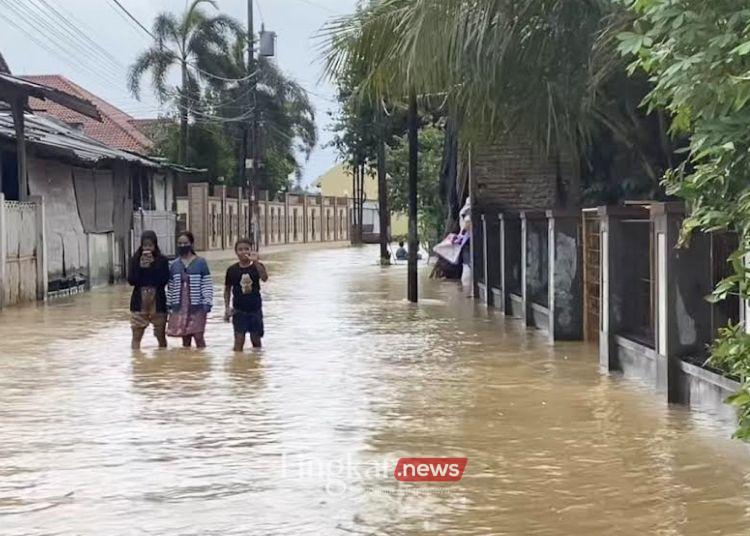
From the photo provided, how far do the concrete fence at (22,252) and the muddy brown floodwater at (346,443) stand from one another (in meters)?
6.02

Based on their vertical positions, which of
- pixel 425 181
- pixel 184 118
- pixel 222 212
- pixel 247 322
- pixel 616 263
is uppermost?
pixel 184 118

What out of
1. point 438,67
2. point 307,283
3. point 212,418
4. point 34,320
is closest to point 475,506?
point 212,418

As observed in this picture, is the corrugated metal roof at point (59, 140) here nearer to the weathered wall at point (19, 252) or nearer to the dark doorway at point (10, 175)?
the dark doorway at point (10, 175)

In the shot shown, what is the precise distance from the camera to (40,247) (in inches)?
886

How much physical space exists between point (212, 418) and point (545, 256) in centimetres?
852

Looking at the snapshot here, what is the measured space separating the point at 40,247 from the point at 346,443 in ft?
51.4

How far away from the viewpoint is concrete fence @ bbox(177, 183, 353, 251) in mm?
49094

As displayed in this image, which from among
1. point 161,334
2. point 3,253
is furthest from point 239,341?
point 3,253

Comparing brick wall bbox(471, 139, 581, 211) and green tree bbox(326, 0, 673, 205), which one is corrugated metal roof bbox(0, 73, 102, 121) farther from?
green tree bbox(326, 0, 673, 205)

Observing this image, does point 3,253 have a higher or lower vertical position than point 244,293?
higher

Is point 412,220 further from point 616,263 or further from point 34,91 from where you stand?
point 616,263

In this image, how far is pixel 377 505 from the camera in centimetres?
651

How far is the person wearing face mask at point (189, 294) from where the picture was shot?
13.9 m

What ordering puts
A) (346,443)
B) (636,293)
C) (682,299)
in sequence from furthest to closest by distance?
(636,293) → (682,299) → (346,443)
